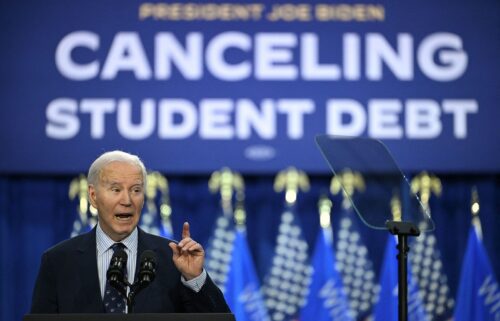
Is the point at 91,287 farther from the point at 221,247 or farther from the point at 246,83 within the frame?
the point at 246,83

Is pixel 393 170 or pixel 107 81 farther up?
pixel 107 81

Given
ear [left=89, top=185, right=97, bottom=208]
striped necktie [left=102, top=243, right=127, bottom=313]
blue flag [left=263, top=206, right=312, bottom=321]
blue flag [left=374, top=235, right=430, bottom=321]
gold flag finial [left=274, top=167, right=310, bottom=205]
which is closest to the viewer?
striped necktie [left=102, top=243, right=127, bottom=313]

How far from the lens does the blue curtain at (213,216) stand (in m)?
6.71

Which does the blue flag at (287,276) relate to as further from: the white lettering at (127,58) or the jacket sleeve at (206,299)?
the jacket sleeve at (206,299)

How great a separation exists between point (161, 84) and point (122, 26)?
19.1 inches

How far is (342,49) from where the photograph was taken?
6793 millimetres

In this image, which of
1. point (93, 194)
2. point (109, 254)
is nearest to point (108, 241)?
point (109, 254)

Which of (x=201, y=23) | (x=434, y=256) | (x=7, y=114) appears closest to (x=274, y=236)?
(x=434, y=256)

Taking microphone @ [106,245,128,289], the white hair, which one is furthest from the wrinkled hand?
the white hair

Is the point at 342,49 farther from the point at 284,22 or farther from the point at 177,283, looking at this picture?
the point at 177,283

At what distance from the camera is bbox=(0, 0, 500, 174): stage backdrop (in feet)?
22.0

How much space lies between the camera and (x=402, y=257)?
9.42 ft

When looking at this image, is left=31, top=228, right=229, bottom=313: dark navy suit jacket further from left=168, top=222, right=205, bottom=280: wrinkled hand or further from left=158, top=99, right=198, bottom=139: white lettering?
left=158, top=99, right=198, bottom=139: white lettering

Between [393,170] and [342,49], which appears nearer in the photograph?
[393,170]
